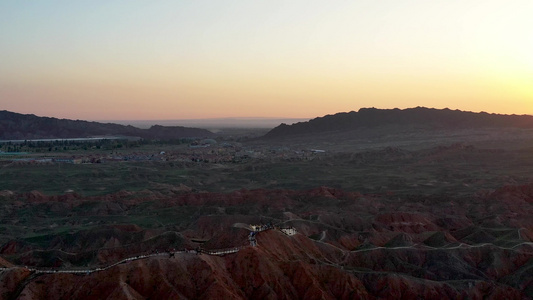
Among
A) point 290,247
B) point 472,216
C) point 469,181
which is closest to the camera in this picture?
point 290,247

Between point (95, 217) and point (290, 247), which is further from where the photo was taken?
point (95, 217)

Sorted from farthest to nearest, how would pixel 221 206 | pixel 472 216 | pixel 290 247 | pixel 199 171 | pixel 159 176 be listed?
1. pixel 199 171
2. pixel 159 176
3. pixel 221 206
4. pixel 472 216
5. pixel 290 247

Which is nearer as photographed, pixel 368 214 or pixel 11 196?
pixel 368 214

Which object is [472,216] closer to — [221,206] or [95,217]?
[221,206]

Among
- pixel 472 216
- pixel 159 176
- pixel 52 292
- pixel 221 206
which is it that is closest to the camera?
pixel 52 292

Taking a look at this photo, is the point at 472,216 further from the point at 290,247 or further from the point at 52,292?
the point at 52,292

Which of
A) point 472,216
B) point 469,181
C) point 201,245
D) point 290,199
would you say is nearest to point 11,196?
point 290,199

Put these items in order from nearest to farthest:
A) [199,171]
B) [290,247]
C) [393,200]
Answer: [290,247], [393,200], [199,171]

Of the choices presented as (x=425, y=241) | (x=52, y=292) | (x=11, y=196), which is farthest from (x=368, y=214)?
(x=11, y=196)

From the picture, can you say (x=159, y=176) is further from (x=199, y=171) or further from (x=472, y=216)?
(x=472, y=216)
